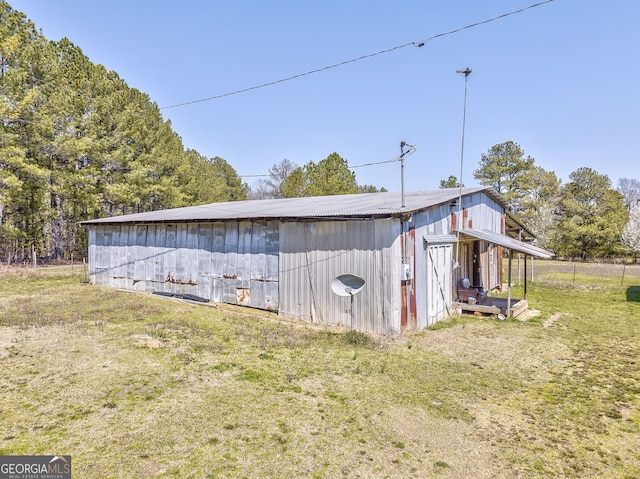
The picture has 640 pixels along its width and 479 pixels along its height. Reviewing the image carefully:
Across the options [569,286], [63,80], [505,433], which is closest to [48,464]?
[505,433]

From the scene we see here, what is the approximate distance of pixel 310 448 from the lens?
14.1ft

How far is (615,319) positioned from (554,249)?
86.9 feet

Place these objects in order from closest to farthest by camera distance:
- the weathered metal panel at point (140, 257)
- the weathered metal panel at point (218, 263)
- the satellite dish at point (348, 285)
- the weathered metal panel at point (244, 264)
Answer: the satellite dish at point (348, 285), the weathered metal panel at point (244, 264), the weathered metal panel at point (218, 263), the weathered metal panel at point (140, 257)

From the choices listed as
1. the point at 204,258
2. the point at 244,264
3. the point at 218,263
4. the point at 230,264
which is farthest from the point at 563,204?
the point at 204,258

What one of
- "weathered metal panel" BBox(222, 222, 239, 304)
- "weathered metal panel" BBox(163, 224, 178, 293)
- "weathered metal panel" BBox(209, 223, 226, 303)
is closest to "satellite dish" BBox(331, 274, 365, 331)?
"weathered metal panel" BBox(222, 222, 239, 304)

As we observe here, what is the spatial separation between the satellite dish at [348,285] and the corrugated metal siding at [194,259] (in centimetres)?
237

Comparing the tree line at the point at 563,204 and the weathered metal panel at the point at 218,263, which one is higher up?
the tree line at the point at 563,204

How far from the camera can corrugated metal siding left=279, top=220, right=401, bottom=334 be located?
9.16 meters

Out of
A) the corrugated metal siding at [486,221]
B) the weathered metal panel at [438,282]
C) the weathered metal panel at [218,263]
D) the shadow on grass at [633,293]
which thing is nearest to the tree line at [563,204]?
the shadow on grass at [633,293]

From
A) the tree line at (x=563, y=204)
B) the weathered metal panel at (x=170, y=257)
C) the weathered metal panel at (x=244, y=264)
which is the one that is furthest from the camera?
the tree line at (x=563, y=204)

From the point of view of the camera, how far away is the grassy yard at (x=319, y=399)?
407cm

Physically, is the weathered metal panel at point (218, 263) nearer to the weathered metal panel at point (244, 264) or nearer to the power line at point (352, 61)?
the weathered metal panel at point (244, 264)

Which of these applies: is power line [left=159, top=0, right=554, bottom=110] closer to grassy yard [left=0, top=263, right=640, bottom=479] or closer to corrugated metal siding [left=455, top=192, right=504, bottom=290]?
corrugated metal siding [left=455, top=192, right=504, bottom=290]

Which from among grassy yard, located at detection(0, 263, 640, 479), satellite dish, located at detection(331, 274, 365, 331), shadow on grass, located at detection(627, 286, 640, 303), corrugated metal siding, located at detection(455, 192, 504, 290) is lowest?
grassy yard, located at detection(0, 263, 640, 479)
